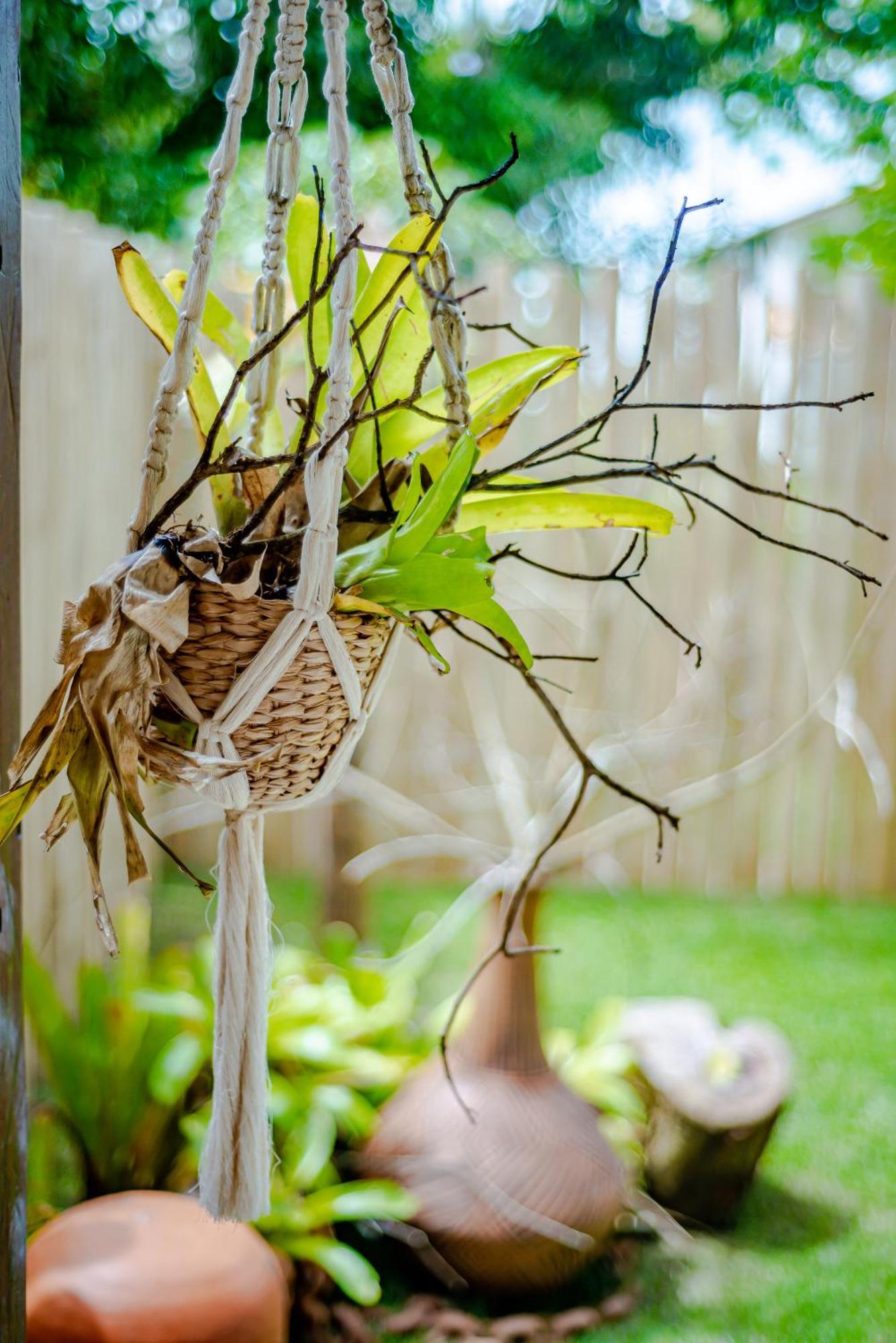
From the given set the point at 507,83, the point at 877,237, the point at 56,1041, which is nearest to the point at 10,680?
the point at 56,1041

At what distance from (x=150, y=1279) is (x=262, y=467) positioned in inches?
36.7

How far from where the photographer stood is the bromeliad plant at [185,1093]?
1.36 m

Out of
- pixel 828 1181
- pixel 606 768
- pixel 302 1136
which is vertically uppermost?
pixel 606 768

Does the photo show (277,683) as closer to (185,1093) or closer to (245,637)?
(245,637)

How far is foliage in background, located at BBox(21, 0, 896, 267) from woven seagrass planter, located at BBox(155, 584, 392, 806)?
6.42 feet

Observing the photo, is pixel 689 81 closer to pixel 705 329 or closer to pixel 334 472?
pixel 705 329

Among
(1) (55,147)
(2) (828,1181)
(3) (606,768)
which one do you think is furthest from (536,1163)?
(1) (55,147)

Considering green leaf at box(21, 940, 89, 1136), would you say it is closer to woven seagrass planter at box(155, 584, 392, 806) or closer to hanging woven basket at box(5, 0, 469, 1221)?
hanging woven basket at box(5, 0, 469, 1221)

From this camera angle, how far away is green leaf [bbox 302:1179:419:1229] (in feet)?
4.42

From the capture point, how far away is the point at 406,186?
614 mm

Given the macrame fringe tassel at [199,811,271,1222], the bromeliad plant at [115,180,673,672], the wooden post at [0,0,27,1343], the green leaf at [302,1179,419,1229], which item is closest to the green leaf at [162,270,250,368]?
the bromeliad plant at [115,180,673,672]

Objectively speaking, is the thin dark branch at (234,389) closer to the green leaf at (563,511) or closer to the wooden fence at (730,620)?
the green leaf at (563,511)

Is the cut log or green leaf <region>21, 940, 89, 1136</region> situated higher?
green leaf <region>21, 940, 89, 1136</region>

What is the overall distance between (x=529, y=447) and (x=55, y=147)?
1162mm
